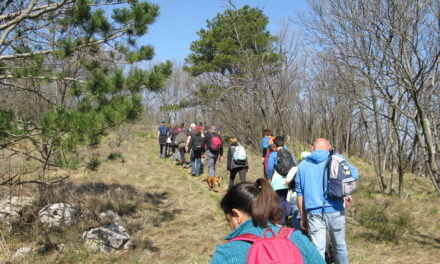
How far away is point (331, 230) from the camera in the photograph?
3.73 m

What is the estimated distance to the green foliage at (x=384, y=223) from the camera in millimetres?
5996

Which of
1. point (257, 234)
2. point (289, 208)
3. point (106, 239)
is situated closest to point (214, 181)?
point (106, 239)

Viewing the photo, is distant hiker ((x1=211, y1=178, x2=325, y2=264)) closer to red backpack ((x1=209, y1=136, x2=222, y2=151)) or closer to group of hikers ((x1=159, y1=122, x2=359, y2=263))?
group of hikers ((x1=159, y1=122, x2=359, y2=263))

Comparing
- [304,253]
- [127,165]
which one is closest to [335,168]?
[304,253]

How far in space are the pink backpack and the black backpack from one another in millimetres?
3926

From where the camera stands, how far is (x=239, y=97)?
14.5 meters

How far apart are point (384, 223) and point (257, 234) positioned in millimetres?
5569

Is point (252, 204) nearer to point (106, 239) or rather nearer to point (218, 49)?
point (106, 239)

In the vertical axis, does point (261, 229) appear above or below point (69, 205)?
above

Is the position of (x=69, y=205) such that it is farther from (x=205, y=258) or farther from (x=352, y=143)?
(x=352, y=143)

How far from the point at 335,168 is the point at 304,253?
7.22 ft

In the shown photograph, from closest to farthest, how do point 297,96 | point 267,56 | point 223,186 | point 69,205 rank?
point 69,205, point 223,186, point 267,56, point 297,96

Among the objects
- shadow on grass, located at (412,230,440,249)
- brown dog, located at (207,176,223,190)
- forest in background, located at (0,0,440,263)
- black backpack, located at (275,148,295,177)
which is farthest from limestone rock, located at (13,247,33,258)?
shadow on grass, located at (412,230,440,249)

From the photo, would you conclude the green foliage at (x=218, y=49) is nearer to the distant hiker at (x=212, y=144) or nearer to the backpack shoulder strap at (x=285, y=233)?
the distant hiker at (x=212, y=144)
